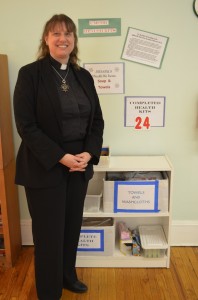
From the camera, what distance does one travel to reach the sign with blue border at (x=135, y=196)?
200 centimetres

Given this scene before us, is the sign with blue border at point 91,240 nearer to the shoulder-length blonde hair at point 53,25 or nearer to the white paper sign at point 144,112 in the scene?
the white paper sign at point 144,112

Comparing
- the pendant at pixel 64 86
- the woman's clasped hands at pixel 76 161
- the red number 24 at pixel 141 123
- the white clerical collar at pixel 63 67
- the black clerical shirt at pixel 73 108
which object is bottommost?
the woman's clasped hands at pixel 76 161

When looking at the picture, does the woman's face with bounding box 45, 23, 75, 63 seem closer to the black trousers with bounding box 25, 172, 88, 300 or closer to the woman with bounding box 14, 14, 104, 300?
the woman with bounding box 14, 14, 104, 300

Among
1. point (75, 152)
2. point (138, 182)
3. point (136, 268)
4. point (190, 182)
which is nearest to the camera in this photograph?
point (75, 152)

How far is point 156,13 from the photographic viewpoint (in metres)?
2.01

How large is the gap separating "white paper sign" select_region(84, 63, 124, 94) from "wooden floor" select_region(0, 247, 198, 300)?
4.06 feet

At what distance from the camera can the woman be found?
146 centimetres

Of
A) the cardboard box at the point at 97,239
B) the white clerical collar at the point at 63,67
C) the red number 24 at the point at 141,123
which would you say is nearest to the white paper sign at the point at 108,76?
the red number 24 at the point at 141,123

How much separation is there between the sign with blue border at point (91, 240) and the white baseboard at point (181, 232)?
1.64 ft

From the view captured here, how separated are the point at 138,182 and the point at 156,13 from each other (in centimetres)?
110

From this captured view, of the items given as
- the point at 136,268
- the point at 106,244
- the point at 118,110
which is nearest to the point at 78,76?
the point at 118,110

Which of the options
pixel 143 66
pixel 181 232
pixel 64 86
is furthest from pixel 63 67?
pixel 181 232

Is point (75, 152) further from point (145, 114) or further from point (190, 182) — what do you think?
point (190, 182)

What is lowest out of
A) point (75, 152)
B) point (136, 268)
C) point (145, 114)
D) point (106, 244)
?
point (136, 268)
